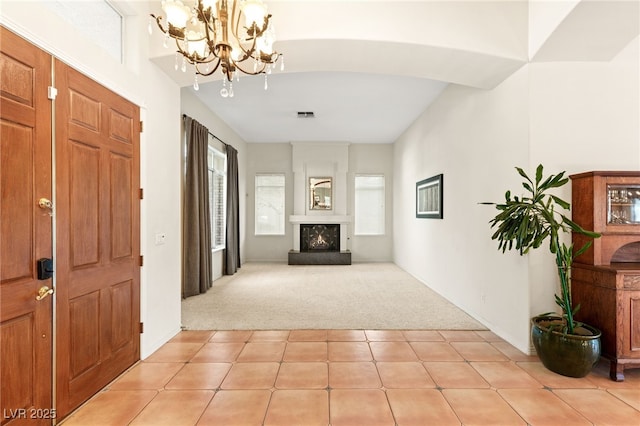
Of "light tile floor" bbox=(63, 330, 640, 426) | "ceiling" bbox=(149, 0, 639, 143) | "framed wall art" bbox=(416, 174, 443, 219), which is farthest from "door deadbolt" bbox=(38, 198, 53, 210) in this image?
"framed wall art" bbox=(416, 174, 443, 219)

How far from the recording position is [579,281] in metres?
2.93

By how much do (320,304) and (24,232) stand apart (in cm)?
360

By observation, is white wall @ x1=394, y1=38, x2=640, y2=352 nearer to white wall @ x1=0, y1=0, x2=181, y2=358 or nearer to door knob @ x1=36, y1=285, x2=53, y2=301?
white wall @ x1=0, y1=0, x2=181, y2=358

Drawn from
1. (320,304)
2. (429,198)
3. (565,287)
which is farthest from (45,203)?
(429,198)

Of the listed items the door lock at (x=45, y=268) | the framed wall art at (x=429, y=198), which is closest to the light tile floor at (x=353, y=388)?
the door lock at (x=45, y=268)

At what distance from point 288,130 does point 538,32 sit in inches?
213

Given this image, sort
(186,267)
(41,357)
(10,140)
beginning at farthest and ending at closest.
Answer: (186,267)
(41,357)
(10,140)

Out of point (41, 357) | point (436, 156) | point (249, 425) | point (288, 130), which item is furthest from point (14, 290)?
point (288, 130)

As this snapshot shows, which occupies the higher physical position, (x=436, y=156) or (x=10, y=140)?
(x=436, y=156)

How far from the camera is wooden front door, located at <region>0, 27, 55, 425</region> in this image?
5.74 ft

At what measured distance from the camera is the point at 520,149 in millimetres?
3256

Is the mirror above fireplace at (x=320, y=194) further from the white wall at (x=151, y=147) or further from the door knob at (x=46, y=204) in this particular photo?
the door knob at (x=46, y=204)

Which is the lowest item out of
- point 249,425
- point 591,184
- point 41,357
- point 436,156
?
point 249,425

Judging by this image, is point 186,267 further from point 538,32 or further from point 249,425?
point 538,32
